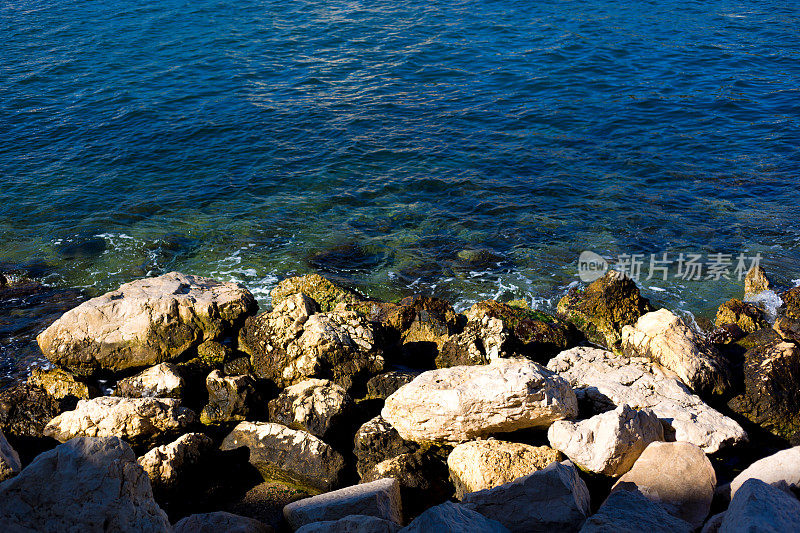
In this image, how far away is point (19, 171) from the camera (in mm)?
17062

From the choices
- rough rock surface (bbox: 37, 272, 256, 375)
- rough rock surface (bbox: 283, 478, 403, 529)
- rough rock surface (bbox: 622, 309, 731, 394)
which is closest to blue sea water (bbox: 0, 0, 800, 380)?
rough rock surface (bbox: 622, 309, 731, 394)

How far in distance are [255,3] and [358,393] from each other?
26.6m

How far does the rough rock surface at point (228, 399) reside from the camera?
319 inches

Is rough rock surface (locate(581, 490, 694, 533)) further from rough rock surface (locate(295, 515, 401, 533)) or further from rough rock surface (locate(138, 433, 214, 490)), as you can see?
rough rock surface (locate(138, 433, 214, 490))

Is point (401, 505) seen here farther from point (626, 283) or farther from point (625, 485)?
point (626, 283)

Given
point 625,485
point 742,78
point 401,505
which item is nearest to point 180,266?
point 401,505

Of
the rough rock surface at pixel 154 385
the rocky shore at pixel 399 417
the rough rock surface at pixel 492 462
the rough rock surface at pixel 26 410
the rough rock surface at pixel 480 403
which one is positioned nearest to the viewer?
the rocky shore at pixel 399 417

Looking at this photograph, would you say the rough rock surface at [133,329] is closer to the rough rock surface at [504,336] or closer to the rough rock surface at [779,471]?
the rough rock surface at [504,336]

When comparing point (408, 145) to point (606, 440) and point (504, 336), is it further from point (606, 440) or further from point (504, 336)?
point (606, 440)

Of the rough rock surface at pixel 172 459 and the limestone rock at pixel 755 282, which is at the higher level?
the rough rock surface at pixel 172 459

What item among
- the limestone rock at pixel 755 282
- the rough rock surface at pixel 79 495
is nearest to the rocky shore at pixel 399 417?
the rough rock surface at pixel 79 495

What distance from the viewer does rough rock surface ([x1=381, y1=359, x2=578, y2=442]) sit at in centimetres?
679

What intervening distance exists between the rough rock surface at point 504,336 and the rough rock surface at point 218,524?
3898 millimetres

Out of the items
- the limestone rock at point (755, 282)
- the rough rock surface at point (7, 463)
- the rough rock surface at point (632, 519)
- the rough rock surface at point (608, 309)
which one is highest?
the rough rock surface at point (7, 463)
